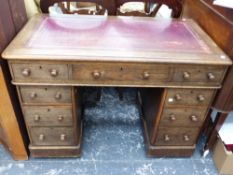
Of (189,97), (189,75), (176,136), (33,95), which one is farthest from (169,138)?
(33,95)

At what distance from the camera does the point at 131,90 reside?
6.64 ft

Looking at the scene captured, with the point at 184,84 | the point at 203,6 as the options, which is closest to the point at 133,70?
the point at 184,84

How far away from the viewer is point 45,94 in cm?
110

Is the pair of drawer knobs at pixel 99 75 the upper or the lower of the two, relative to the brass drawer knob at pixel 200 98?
upper

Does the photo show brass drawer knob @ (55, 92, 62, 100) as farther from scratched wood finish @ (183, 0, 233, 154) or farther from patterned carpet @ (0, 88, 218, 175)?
scratched wood finish @ (183, 0, 233, 154)

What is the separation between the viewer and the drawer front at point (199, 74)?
1.03m

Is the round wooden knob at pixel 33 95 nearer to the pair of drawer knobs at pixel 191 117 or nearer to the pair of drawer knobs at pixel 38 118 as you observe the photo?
the pair of drawer knobs at pixel 38 118

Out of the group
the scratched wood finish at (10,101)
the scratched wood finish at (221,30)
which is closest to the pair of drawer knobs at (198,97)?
the scratched wood finish at (221,30)

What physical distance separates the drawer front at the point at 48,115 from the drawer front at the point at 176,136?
544mm

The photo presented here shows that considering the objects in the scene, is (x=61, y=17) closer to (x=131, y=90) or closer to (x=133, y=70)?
(x=133, y=70)

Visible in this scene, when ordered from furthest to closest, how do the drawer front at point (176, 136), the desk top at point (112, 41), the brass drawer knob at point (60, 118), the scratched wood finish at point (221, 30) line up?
the drawer front at point (176, 136) → the brass drawer knob at point (60, 118) → the scratched wood finish at point (221, 30) → the desk top at point (112, 41)

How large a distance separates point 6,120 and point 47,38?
0.49 m

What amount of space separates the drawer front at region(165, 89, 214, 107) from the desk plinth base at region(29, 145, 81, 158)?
2.09ft

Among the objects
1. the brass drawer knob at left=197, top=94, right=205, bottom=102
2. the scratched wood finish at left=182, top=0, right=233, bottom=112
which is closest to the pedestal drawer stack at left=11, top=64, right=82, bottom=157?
the brass drawer knob at left=197, top=94, right=205, bottom=102
